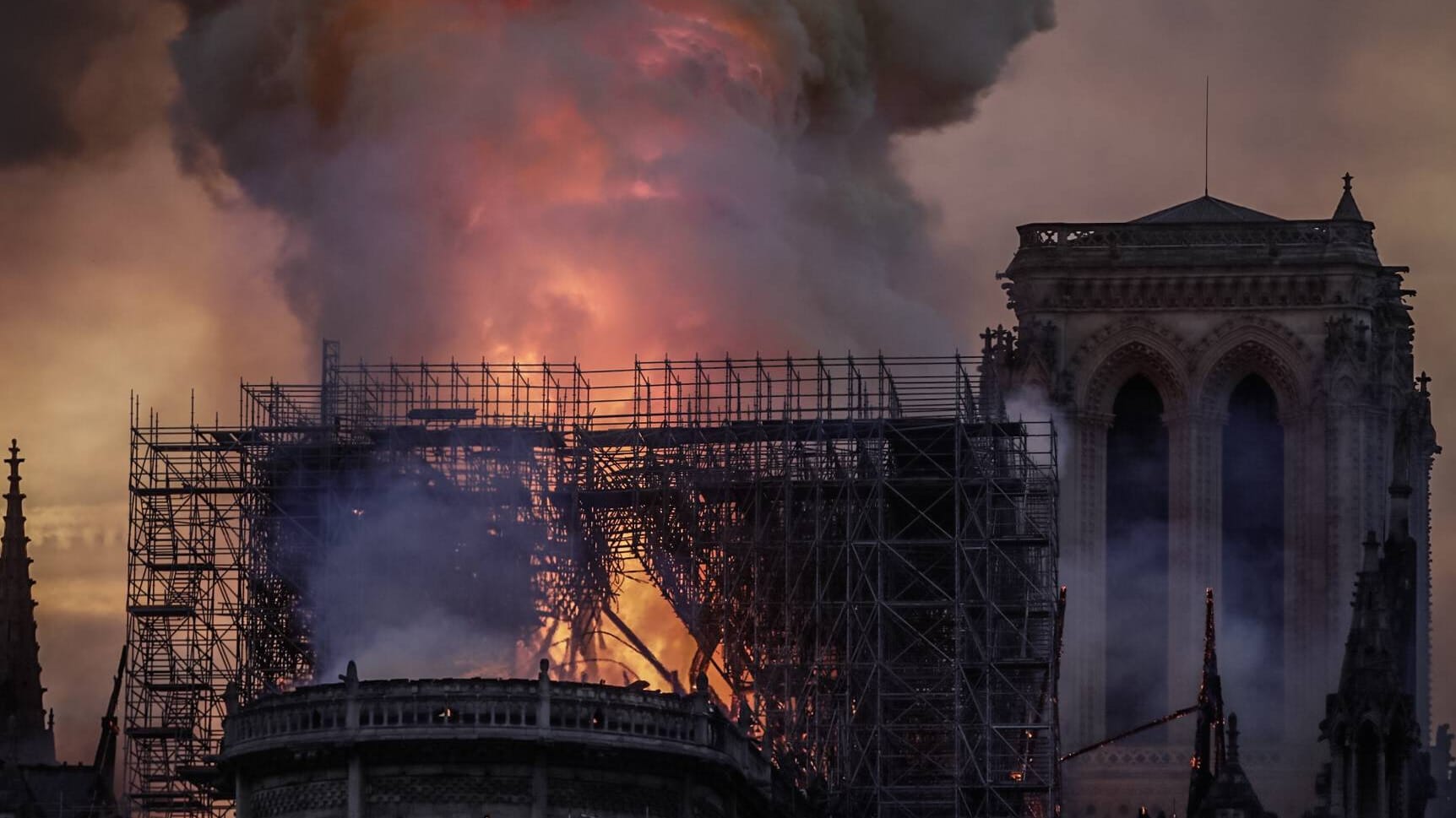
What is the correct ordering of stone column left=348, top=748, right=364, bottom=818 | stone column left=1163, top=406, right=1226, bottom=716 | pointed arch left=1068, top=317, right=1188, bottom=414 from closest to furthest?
1. stone column left=348, top=748, right=364, bottom=818
2. stone column left=1163, top=406, right=1226, bottom=716
3. pointed arch left=1068, top=317, right=1188, bottom=414

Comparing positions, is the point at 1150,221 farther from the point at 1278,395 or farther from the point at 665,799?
the point at 665,799

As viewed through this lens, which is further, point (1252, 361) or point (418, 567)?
point (1252, 361)

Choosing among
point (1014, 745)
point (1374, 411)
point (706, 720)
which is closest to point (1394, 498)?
point (1374, 411)

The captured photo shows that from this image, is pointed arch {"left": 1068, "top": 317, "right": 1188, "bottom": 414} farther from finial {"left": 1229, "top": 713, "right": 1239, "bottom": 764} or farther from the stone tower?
finial {"left": 1229, "top": 713, "right": 1239, "bottom": 764}

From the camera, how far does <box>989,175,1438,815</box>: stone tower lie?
156 meters

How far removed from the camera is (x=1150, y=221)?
159500 millimetres

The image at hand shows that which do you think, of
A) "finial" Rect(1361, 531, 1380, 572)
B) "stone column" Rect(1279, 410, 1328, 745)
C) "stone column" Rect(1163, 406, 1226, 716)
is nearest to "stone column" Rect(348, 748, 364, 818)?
"finial" Rect(1361, 531, 1380, 572)

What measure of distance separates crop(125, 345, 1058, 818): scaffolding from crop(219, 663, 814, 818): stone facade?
20.9 metres

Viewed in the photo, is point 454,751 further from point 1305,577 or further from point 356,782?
point 1305,577

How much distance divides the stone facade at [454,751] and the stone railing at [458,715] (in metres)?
0.02

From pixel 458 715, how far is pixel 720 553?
25449 mm

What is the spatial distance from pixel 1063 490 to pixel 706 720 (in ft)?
164

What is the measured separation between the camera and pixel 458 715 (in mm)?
105500

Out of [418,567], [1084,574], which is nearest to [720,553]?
[418,567]
